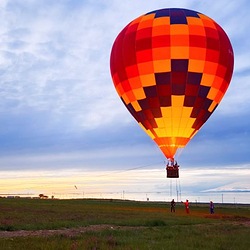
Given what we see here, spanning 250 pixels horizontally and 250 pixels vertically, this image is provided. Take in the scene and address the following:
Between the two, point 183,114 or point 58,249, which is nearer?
point 58,249

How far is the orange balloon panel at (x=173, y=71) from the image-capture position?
3158 cm

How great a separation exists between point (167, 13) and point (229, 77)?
9031mm

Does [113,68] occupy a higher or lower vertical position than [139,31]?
lower

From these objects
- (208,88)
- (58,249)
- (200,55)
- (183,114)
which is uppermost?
(200,55)

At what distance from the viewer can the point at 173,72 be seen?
31.4 m

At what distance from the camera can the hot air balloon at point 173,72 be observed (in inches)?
1243

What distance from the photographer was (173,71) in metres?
31.4

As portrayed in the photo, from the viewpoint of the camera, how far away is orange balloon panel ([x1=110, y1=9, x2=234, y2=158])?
3158cm

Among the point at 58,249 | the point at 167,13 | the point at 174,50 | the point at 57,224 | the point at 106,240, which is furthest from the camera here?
the point at 167,13

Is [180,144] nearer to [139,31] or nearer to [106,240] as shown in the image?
[139,31]

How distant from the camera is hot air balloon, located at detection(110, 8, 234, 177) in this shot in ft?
104

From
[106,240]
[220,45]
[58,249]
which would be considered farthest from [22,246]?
[220,45]

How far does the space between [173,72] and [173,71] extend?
0.31ft

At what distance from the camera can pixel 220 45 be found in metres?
32.8
